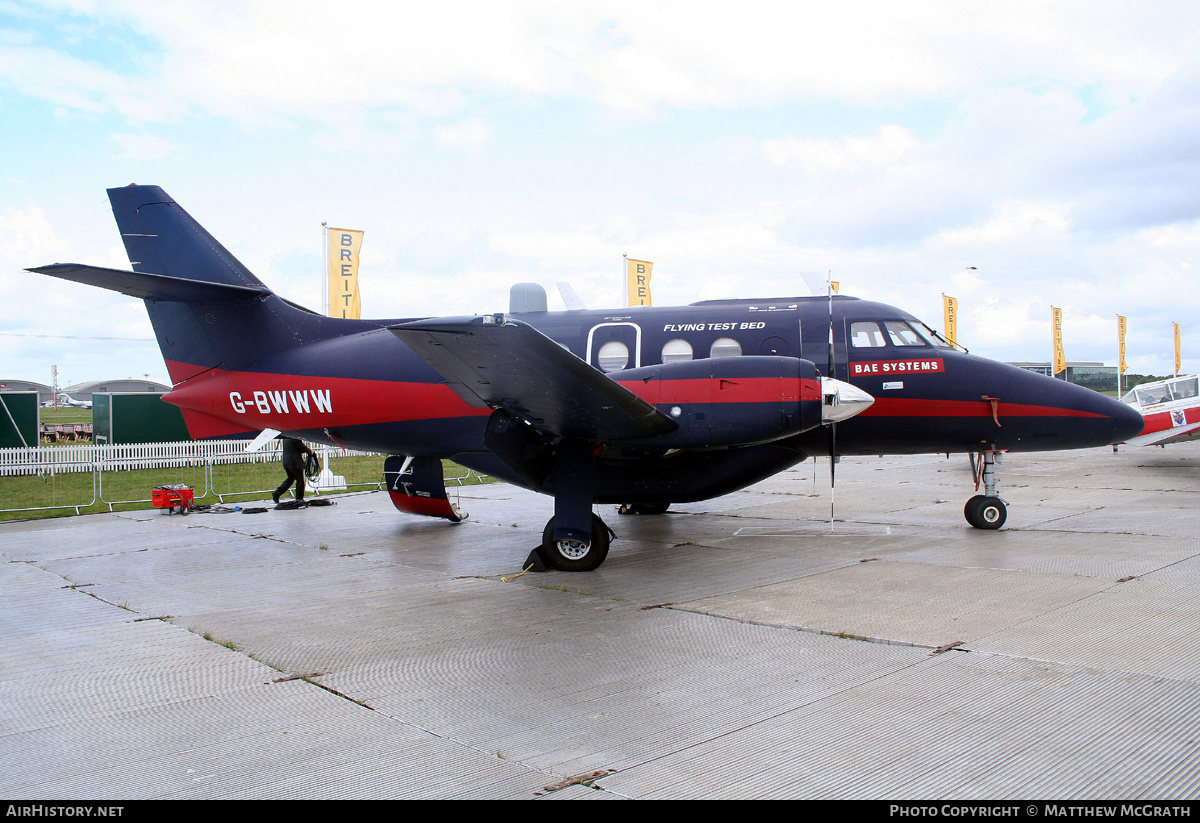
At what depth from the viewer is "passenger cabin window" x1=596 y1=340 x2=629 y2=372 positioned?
10492 mm

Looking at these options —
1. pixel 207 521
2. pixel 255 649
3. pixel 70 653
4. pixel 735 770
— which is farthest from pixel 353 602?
pixel 207 521

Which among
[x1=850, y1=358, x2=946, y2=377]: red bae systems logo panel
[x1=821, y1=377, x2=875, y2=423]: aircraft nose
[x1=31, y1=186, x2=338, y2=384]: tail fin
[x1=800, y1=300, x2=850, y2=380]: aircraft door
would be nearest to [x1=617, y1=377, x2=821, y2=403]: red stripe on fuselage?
[x1=821, y1=377, x2=875, y2=423]: aircraft nose

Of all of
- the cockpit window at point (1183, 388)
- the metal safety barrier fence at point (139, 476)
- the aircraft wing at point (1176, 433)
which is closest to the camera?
the metal safety barrier fence at point (139, 476)

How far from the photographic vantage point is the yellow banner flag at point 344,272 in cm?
1994

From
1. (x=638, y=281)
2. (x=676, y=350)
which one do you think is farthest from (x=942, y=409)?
(x=638, y=281)

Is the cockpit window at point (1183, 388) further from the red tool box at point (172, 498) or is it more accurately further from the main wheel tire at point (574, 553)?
the red tool box at point (172, 498)

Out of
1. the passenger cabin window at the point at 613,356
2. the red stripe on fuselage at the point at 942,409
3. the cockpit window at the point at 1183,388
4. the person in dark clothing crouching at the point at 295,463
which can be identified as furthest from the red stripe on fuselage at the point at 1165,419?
the person in dark clothing crouching at the point at 295,463

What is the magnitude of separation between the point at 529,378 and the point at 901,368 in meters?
5.64

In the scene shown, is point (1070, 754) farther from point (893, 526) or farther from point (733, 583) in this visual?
point (893, 526)

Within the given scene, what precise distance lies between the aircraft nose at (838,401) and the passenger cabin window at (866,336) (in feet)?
7.32

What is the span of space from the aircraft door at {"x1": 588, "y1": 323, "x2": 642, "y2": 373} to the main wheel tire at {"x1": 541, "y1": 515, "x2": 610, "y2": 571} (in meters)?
2.68

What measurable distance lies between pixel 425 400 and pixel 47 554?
18.1ft

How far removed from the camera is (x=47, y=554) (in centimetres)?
1021

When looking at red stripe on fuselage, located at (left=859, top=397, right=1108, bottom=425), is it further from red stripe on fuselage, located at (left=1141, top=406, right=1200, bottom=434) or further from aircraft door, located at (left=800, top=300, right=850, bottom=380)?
red stripe on fuselage, located at (left=1141, top=406, right=1200, bottom=434)
